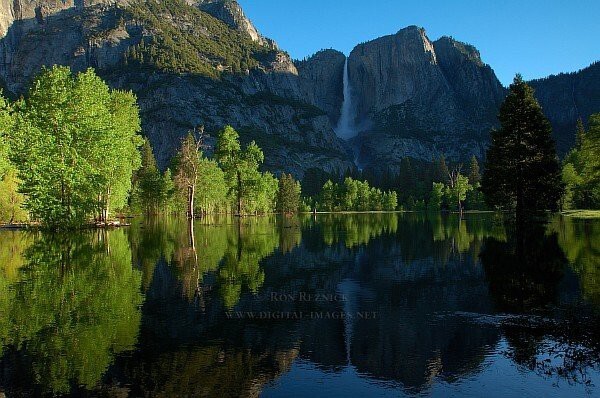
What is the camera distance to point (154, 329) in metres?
13.0

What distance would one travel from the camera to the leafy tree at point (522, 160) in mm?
51906

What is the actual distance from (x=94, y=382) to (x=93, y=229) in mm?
48165

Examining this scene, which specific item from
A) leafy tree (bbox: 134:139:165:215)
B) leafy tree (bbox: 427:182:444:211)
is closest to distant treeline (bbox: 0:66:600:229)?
leafy tree (bbox: 134:139:165:215)

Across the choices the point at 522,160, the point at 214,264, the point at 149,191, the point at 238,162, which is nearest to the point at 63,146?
the point at 214,264

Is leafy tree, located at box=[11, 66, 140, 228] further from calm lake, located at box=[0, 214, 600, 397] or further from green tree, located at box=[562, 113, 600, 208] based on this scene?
green tree, located at box=[562, 113, 600, 208]

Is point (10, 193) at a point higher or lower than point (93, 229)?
higher

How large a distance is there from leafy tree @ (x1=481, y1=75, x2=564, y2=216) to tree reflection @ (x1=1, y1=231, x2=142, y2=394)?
43.5 metres

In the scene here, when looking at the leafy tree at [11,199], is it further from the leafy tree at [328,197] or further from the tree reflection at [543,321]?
the leafy tree at [328,197]

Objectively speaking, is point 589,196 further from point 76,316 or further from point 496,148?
point 76,316

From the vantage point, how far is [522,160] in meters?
52.6

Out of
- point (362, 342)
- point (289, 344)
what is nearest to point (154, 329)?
point (289, 344)

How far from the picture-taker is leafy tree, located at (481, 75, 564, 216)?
51906mm

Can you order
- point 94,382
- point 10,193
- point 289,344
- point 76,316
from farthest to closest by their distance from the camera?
point 10,193, point 76,316, point 289,344, point 94,382

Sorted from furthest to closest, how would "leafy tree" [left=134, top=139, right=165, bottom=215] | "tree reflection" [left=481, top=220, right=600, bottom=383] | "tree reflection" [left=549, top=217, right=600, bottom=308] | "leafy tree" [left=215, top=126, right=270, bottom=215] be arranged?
"leafy tree" [left=134, top=139, right=165, bottom=215], "leafy tree" [left=215, top=126, right=270, bottom=215], "tree reflection" [left=549, top=217, right=600, bottom=308], "tree reflection" [left=481, top=220, right=600, bottom=383]
